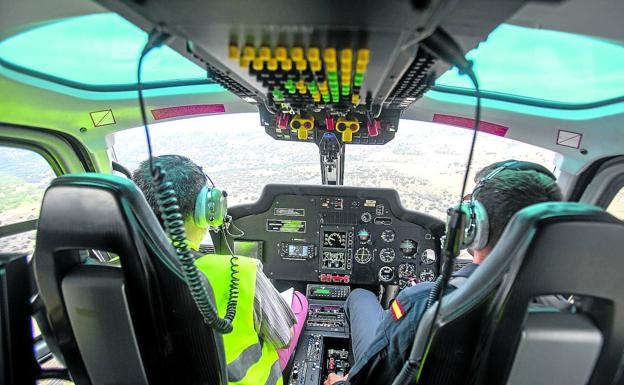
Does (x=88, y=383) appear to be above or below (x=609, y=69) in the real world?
below

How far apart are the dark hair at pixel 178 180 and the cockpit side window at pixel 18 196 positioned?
1079 mm

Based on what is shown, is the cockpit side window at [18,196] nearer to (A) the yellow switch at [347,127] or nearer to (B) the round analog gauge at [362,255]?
(A) the yellow switch at [347,127]

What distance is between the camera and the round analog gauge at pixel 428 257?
8.89ft

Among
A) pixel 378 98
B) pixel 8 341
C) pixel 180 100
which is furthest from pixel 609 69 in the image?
pixel 8 341

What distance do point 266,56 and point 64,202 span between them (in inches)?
25.0

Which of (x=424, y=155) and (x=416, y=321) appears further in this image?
(x=424, y=155)

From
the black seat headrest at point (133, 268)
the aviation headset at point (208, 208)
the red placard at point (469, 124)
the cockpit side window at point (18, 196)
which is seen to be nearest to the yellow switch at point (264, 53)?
the black seat headrest at point (133, 268)

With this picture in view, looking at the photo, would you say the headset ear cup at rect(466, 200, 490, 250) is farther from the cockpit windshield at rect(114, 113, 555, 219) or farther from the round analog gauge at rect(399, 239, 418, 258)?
the round analog gauge at rect(399, 239, 418, 258)

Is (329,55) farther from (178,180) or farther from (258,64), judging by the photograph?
(178,180)

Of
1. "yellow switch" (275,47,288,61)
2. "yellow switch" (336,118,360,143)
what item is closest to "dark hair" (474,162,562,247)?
"yellow switch" (275,47,288,61)

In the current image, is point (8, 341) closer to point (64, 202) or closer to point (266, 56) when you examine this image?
point (64, 202)

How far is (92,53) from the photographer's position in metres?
2.22

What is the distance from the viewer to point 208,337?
1.16 meters

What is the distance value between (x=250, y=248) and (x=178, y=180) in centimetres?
154
